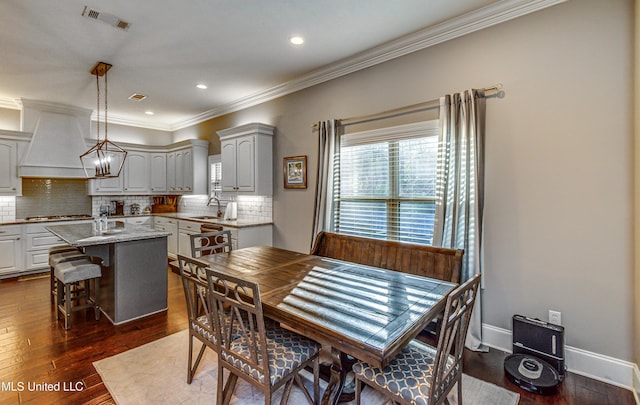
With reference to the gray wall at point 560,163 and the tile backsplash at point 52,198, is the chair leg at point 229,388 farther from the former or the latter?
the tile backsplash at point 52,198

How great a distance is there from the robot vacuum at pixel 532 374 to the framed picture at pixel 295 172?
2863 mm

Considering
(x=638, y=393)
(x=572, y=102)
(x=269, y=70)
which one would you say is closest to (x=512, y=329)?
(x=638, y=393)

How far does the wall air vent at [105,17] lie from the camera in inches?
98.1

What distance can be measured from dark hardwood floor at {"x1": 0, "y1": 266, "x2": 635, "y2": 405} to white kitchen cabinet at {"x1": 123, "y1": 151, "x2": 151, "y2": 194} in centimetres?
282

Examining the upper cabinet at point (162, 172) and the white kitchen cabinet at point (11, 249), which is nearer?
the white kitchen cabinet at point (11, 249)

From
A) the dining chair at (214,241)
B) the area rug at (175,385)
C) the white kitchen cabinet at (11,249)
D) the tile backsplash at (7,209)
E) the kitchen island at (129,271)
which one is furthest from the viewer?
the tile backsplash at (7,209)

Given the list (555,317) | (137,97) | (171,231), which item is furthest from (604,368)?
(137,97)

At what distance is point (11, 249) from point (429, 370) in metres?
6.21

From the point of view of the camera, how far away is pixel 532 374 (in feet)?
6.84

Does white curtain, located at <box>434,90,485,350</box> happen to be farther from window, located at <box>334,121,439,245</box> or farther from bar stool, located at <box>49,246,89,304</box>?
bar stool, located at <box>49,246,89,304</box>

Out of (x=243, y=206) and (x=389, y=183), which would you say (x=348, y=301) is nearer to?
(x=389, y=183)

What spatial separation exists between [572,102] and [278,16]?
95.9 inches

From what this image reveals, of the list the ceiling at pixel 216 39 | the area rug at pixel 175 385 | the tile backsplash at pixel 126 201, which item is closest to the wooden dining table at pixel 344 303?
the area rug at pixel 175 385

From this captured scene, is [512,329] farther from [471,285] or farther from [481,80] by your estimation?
[481,80]
